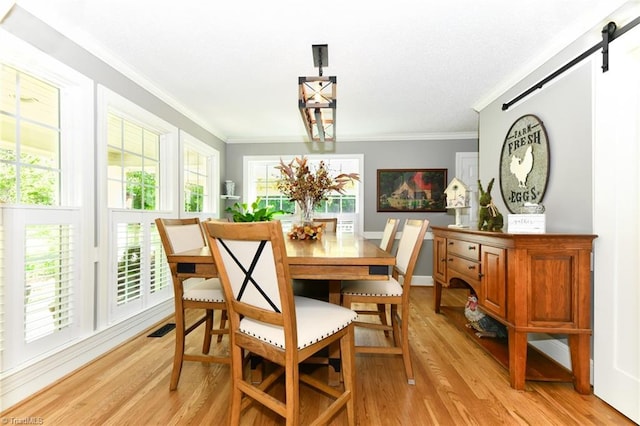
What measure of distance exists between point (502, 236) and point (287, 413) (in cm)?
159

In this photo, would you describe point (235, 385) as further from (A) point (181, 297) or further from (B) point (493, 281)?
(B) point (493, 281)

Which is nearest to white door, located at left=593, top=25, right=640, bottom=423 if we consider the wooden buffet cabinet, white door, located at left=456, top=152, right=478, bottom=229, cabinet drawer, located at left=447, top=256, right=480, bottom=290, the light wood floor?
the wooden buffet cabinet

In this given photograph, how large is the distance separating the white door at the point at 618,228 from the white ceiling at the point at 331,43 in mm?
476

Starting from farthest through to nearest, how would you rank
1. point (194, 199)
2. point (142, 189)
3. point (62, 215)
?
point (194, 199)
point (142, 189)
point (62, 215)

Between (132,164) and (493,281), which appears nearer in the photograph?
(493,281)

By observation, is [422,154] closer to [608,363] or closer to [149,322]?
[608,363]

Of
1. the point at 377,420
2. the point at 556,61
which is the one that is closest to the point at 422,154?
the point at 556,61

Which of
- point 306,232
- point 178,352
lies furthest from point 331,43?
point 178,352

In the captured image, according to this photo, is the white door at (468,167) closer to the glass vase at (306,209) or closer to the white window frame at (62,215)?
the glass vase at (306,209)

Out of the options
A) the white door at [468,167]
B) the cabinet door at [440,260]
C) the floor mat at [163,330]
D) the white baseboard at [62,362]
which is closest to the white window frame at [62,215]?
the white baseboard at [62,362]

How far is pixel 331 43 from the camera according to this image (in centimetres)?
214

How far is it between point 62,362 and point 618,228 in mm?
3459

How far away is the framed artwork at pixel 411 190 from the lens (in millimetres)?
4500

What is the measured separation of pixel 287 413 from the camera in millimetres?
1152
